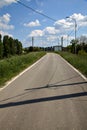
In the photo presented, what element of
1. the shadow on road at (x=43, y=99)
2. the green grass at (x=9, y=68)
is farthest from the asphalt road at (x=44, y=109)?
the green grass at (x=9, y=68)

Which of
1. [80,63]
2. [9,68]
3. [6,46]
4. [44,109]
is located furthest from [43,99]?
[6,46]

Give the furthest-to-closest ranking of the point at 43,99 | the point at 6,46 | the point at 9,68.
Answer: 1. the point at 6,46
2. the point at 9,68
3. the point at 43,99

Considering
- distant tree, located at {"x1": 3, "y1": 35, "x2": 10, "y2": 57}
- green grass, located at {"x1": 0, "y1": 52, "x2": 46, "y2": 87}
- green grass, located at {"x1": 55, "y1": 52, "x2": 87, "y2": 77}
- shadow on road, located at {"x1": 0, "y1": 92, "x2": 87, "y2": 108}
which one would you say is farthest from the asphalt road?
distant tree, located at {"x1": 3, "y1": 35, "x2": 10, "y2": 57}

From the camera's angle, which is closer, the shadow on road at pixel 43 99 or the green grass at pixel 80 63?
the shadow on road at pixel 43 99

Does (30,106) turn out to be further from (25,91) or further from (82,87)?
(82,87)

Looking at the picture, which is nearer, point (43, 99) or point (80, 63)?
point (43, 99)

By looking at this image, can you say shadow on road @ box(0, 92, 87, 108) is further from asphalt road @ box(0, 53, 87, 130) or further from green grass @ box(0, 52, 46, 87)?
green grass @ box(0, 52, 46, 87)

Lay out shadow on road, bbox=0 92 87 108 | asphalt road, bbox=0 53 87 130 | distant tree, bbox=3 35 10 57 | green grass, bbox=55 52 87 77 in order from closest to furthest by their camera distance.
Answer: asphalt road, bbox=0 53 87 130 < shadow on road, bbox=0 92 87 108 < green grass, bbox=55 52 87 77 < distant tree, bbox=3 35 10 57

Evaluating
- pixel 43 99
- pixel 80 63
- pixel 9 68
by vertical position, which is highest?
pixel 43 99

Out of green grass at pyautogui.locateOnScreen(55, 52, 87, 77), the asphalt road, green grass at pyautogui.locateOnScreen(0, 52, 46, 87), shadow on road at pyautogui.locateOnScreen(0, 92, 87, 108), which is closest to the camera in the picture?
the asphalt road

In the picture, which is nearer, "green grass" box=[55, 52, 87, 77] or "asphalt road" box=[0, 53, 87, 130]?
"asphalt road" box=[0, 53, 87, 130]

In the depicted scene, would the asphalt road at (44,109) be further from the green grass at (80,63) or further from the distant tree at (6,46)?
the distant tree at (6,46)

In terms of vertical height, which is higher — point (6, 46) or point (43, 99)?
point (43, 99)

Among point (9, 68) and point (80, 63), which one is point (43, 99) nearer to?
point (9, 68)
